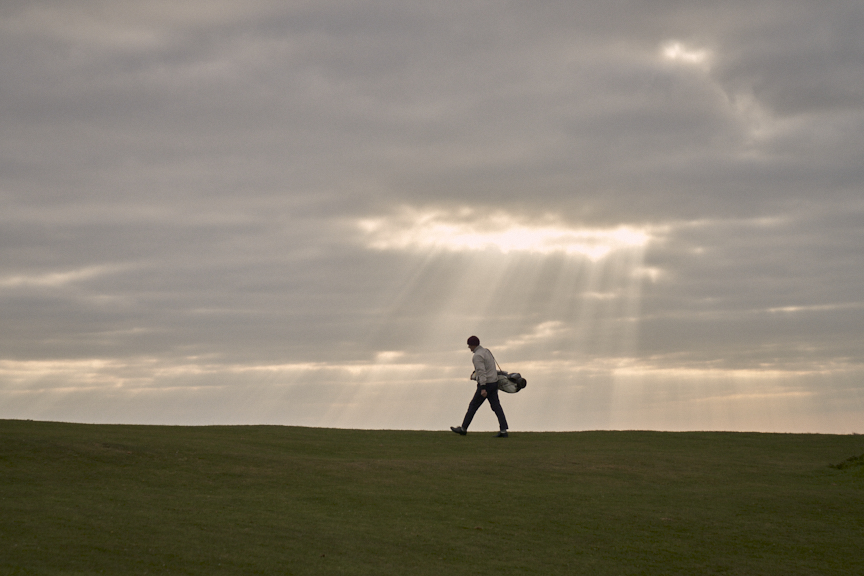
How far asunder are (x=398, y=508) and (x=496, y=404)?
1107 cm

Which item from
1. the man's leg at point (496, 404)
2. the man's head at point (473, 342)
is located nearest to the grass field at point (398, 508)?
the man's leg at point (496, 404)

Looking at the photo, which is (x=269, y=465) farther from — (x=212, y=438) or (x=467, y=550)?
(x=467, y=550)

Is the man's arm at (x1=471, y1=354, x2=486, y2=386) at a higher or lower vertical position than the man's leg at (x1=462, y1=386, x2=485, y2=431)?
higher

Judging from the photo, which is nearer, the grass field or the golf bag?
the grass field

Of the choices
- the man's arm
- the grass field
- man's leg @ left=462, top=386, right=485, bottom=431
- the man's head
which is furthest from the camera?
the man's head

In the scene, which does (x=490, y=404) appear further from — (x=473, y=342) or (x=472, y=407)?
(x=473, y=342)

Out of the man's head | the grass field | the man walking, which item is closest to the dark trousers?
the man walking

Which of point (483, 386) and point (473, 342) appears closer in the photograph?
point (483, 386)

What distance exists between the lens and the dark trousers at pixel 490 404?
25.1 m

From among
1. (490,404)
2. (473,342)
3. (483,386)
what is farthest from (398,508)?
(473,342)

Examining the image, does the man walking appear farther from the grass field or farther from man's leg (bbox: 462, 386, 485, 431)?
the grass field

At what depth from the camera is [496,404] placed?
2541 cm

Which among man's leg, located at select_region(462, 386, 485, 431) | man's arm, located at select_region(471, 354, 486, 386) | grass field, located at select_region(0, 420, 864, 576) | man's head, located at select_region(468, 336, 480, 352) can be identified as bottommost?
grass field, located at select_region(0, 420, 864, 576)

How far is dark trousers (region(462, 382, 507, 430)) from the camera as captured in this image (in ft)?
82.4
